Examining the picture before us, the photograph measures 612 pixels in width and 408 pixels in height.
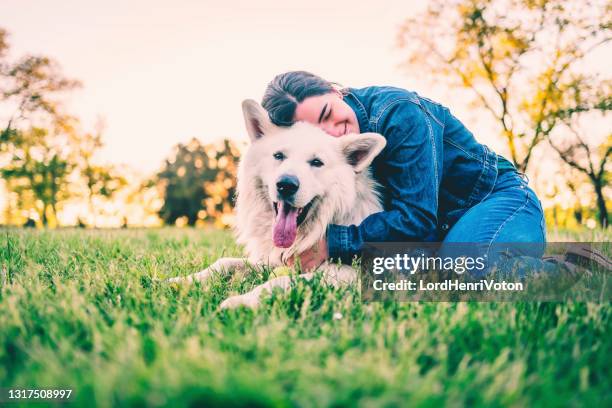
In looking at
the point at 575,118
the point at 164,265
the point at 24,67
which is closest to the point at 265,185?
the point at 164,265

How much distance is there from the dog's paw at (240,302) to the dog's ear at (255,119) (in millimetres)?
1565

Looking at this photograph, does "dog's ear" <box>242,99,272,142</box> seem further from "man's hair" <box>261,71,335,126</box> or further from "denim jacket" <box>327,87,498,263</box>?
"denim jacket" <box>327,87,498,263</box>

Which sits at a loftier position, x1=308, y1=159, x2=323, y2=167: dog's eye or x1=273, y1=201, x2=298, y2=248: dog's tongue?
x1=308, y1=159, x2=323, y2=167: dog's eye

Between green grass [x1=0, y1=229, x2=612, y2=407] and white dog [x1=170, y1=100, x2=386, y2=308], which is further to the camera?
white dog [x1=170, y1=100, x2=386, y2=308]

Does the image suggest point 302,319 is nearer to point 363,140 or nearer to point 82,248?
point 363,140

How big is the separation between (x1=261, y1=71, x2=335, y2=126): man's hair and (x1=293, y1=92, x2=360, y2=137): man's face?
43mm

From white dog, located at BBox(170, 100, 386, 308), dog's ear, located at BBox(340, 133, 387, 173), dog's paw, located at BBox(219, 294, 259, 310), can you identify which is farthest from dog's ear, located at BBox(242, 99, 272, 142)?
dog's paw, located at BBox(219, 294, 259, 310)

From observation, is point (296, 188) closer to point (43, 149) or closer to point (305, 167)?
point (305, 167)

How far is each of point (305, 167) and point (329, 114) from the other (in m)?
0.53

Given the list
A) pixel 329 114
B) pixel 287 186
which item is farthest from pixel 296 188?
pixel 329 114

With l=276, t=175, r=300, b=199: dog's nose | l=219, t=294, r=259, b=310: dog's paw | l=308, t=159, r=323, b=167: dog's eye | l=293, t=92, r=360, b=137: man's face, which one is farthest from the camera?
l=293, t=92, r=360, b=137: man's face

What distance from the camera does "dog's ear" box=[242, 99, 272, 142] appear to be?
360 cm

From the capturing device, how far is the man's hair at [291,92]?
3.61 m

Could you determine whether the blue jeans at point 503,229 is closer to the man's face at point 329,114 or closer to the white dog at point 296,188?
the white dog at point 296,188
